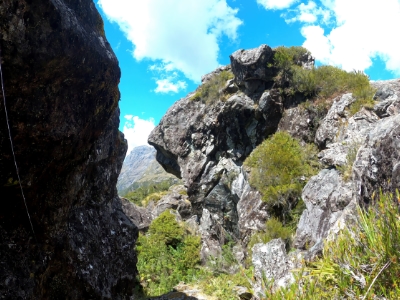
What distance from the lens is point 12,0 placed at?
9.75ft

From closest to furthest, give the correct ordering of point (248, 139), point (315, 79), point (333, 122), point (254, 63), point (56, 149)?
point (56, 149) → point (333, 122) → point (315, 79) → point (254, 63) → point (248, 139)

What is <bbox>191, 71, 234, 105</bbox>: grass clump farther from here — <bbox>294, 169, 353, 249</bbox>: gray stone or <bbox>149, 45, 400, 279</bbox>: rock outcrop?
<bbox>294, 169, 353, 249</bbox>: gray stone

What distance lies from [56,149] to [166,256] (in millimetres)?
11592

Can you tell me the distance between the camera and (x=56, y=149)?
157 inches

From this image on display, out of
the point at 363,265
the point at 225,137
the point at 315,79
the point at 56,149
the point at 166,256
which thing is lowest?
the point at 166,256

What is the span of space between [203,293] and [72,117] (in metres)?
6.97

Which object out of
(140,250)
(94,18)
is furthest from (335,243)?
(140,250)

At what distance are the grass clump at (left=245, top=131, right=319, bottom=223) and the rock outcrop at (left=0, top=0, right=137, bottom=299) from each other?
9150mm

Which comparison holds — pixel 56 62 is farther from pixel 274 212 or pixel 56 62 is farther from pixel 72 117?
pixel 274 212

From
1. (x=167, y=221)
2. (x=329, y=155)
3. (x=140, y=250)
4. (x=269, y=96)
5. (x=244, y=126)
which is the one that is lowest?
(x=140, y=250)

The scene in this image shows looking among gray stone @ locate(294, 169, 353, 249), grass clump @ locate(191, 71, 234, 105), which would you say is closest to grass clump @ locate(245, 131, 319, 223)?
gray stone @ locate(294, 169, 353, 249)

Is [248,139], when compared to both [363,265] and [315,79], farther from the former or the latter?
[363,265]

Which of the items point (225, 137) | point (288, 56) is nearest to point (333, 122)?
point (288, 56)

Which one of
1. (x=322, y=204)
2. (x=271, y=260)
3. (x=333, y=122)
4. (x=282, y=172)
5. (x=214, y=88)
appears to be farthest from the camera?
(x=214, y=88)
